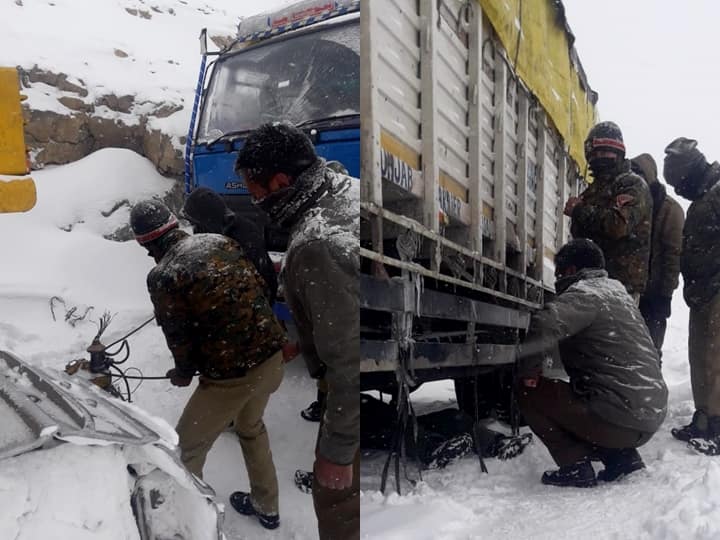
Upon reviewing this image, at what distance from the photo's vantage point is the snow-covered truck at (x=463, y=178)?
698 mm

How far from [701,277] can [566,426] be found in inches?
14.8

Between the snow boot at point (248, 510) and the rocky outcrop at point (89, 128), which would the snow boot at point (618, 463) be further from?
the rocky outcrop at point (89, 128)

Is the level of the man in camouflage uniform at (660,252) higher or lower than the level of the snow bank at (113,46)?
lower

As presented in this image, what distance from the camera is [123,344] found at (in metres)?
0.66

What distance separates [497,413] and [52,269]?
738 millimetres

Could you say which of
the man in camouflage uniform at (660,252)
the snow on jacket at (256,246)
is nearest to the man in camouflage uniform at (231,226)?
the snow on jacket at (256,246)

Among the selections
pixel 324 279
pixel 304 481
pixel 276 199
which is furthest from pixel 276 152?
pixel 304 481

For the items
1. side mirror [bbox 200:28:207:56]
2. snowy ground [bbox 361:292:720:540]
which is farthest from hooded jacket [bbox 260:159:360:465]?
side mirror [bbox 200:28:207:56]

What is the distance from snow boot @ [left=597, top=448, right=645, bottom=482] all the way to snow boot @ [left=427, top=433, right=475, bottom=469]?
0.26m

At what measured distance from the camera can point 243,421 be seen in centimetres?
69

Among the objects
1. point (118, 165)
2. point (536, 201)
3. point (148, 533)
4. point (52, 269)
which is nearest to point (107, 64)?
point (118, 165)

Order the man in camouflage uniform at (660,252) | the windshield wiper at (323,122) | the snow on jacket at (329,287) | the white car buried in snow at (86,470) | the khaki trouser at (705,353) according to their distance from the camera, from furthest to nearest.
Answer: the khaki trouser at (705,353) → the man in camouflage uniform at (660,252) → the windshield wiper at (323,122) → the snow on jacket at (329,287) → the white car buried in snow at (86,470)

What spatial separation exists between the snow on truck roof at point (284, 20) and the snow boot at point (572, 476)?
2.60 feet

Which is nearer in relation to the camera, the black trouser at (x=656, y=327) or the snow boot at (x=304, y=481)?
the snow boot at (x=304, y=481)
